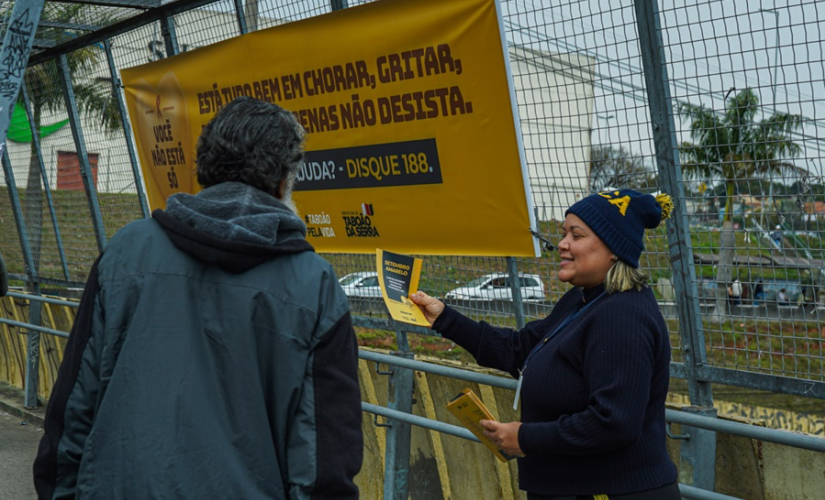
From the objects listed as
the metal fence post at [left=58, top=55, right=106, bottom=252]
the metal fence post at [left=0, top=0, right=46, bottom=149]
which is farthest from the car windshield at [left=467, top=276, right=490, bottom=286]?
the metal fence post at [left=58, top=55, right=106, bottom=252]

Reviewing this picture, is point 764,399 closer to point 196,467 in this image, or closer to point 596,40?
point 596,40

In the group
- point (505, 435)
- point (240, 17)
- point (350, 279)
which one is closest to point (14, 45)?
point (240, 17)

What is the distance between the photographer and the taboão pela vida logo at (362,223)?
4719 millimetres

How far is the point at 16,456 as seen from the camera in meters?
7.05

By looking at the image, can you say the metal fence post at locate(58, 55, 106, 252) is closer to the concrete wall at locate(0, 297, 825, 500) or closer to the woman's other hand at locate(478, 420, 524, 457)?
the concrete wall at locate(0, 297, 825, 500)

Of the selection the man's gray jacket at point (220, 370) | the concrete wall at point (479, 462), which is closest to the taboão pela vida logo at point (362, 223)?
the concrete wall at point (479, 462)

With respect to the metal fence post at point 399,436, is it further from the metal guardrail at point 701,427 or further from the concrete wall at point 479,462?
the metal guardrail at point 701,427

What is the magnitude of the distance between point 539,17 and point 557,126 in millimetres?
448

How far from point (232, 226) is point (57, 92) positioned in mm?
6178

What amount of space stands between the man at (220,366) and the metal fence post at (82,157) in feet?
17.9

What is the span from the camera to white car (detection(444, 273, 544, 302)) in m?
4.13

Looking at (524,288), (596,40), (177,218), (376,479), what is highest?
(596,40)

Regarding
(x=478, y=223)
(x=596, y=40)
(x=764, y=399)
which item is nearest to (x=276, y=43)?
(x=478, y=223)

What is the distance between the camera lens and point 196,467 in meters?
2.11
